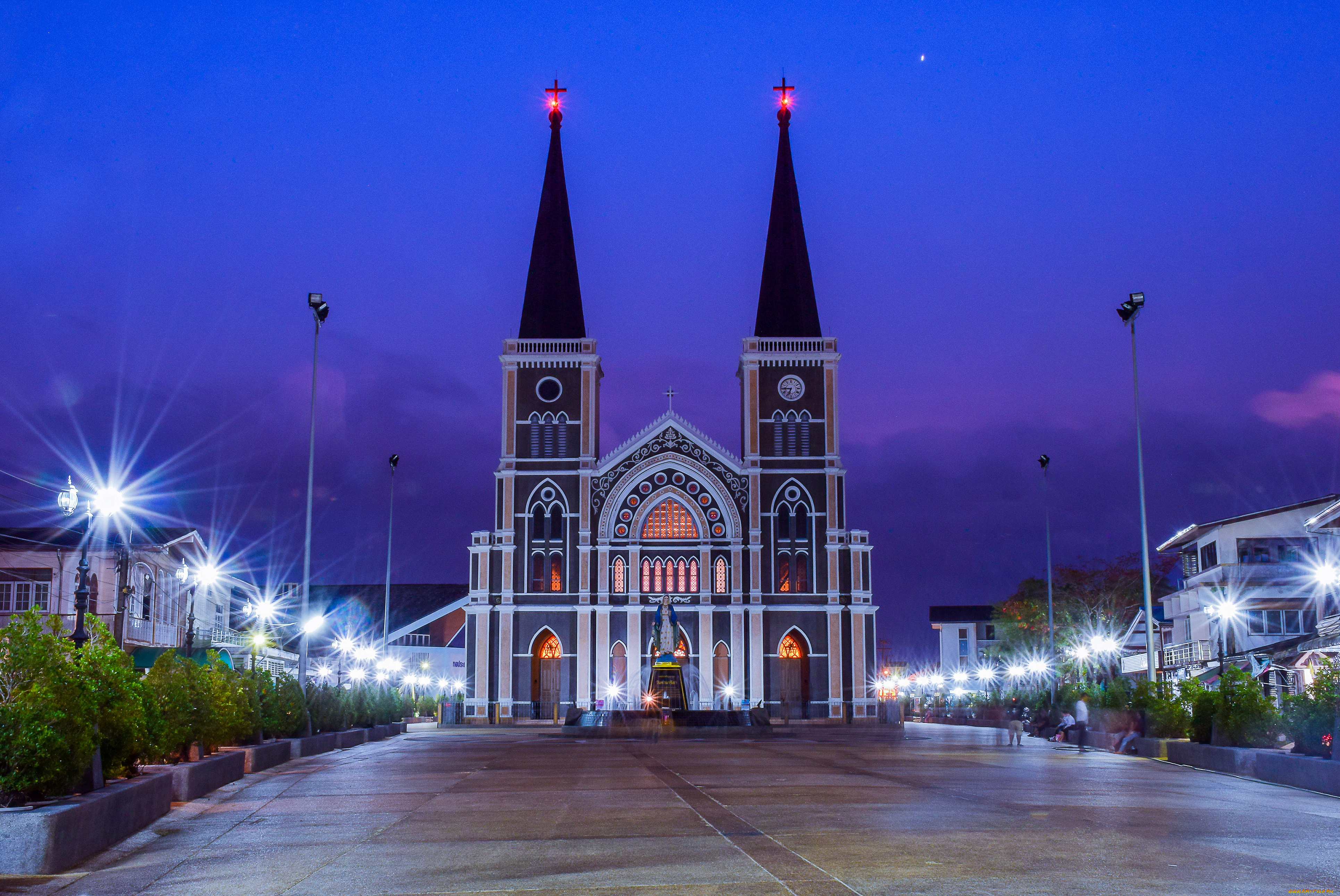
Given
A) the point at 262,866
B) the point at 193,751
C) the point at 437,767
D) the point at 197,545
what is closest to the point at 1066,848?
the point at 262,866

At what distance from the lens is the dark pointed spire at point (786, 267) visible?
7394 cm

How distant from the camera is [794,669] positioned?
70750 mm

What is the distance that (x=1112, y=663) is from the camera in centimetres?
6406

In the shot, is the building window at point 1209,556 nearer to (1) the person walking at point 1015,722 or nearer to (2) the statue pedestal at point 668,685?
(1) the person walking at point 1015,722

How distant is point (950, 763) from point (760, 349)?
48.8 m

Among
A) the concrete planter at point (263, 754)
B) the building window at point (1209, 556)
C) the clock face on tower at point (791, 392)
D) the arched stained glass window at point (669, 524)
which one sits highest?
the clock face on tower at point (791, 392)

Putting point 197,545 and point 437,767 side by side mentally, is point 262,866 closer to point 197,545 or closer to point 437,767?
point 437,767

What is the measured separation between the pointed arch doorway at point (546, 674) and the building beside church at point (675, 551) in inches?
3.4

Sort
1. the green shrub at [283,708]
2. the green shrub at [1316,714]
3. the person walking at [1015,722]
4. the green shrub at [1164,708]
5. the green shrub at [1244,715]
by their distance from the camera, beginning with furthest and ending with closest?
the person walking at [1015,722]
the green shrub at [1164,708]
the green shrub at [283,708]
the green shrub at [1244,715]
the green shrub at [1316,714]

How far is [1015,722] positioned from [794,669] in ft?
119

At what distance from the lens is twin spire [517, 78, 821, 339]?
7406cm

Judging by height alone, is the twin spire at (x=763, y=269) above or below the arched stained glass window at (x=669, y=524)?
above

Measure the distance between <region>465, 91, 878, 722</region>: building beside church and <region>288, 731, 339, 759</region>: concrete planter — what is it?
3685 centimetres

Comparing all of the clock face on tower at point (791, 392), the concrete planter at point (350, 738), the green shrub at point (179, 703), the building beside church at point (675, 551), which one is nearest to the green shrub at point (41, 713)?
the green shrub at point (179, 703)
